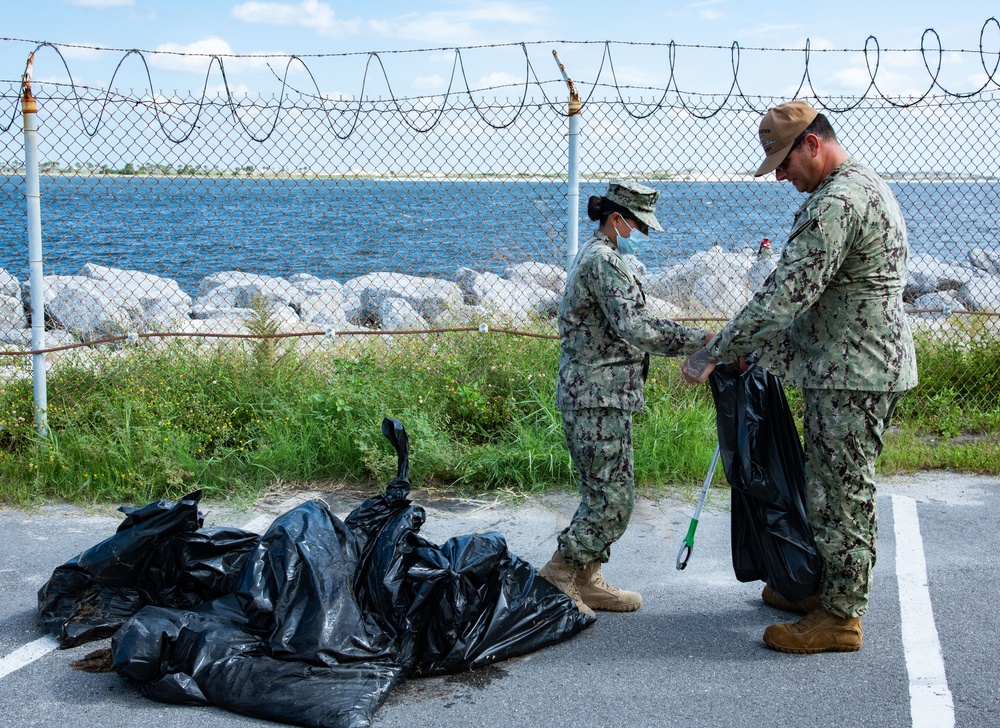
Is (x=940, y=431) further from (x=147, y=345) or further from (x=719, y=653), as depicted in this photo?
(x=147, y=345)

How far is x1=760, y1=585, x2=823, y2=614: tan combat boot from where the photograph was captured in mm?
3779

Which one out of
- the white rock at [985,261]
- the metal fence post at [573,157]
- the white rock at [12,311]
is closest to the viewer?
the metal fence post at [573,157]

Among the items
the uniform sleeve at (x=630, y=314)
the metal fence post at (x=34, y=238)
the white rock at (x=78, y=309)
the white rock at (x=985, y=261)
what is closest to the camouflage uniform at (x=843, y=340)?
the uniform sleeve at (x=630, y=314)

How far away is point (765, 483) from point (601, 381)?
0.75 metres

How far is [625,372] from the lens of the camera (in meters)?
3.71

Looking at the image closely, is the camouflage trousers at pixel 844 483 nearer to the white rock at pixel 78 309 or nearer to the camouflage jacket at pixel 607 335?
the camouflage jacket at pixel 607 335

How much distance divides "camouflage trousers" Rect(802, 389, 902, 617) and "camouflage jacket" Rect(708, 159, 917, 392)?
9 centimetres

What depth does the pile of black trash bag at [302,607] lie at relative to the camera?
3.11 m

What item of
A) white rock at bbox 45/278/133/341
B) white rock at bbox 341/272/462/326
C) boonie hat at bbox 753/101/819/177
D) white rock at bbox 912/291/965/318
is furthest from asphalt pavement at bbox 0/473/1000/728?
white rock at bbox 912/291/965/318

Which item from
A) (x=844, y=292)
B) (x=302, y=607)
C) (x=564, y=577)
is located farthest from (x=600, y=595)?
(x=844, y=292)

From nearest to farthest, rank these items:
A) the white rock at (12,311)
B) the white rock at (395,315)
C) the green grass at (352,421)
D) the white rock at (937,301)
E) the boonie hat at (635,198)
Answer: the boonie hat at (635,198) < the green grass at (352,421) < the white rock at (395,315) < the white rock at (12,311) < the white rock at (937,301)

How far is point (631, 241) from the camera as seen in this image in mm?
3742

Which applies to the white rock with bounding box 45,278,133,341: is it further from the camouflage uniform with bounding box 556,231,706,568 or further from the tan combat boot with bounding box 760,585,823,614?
the tan combat boot with bounding box 760,585,823,614

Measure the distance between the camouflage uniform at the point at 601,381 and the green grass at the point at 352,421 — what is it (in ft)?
5.28
